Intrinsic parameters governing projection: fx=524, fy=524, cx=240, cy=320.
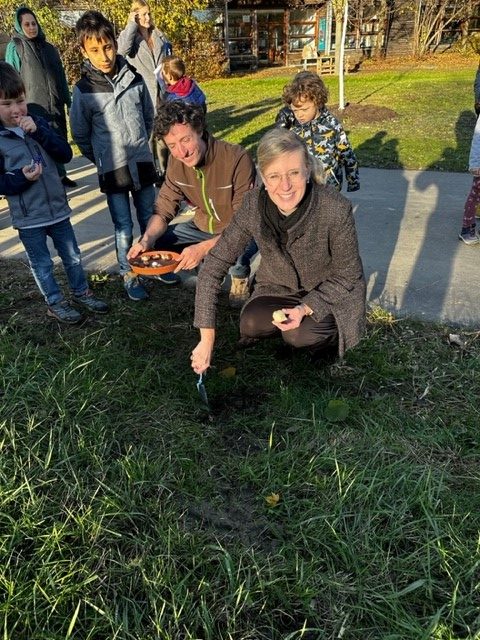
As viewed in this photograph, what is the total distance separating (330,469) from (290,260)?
3.36ft

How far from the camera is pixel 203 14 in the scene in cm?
2108

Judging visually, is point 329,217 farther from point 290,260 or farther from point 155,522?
point 155,522

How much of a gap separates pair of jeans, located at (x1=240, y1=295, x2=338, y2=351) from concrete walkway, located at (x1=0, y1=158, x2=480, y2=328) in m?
Answer: 0.97

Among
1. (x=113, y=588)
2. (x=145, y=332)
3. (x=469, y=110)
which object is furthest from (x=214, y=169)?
(x=469, y=110)

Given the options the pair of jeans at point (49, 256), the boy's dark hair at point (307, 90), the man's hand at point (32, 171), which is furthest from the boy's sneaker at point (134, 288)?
the boy's dark hair at point (307, 90)

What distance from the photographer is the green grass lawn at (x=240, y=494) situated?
165 cm

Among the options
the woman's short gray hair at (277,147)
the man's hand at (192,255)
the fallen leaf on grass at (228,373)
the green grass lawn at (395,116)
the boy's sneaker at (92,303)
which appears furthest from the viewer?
the green grass lawn at (395,116)

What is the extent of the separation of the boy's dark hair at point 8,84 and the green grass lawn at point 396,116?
4904 mm

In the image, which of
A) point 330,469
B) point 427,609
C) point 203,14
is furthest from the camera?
point 203,14

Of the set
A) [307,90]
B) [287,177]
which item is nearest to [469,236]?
[307,90]

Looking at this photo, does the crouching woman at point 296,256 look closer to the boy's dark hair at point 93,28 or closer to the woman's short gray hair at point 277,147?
the woman's short gray hair at point 277,147

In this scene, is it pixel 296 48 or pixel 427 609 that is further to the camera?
pixel 296 48

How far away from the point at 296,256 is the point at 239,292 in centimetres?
113

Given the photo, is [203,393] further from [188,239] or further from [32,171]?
[32,171]
